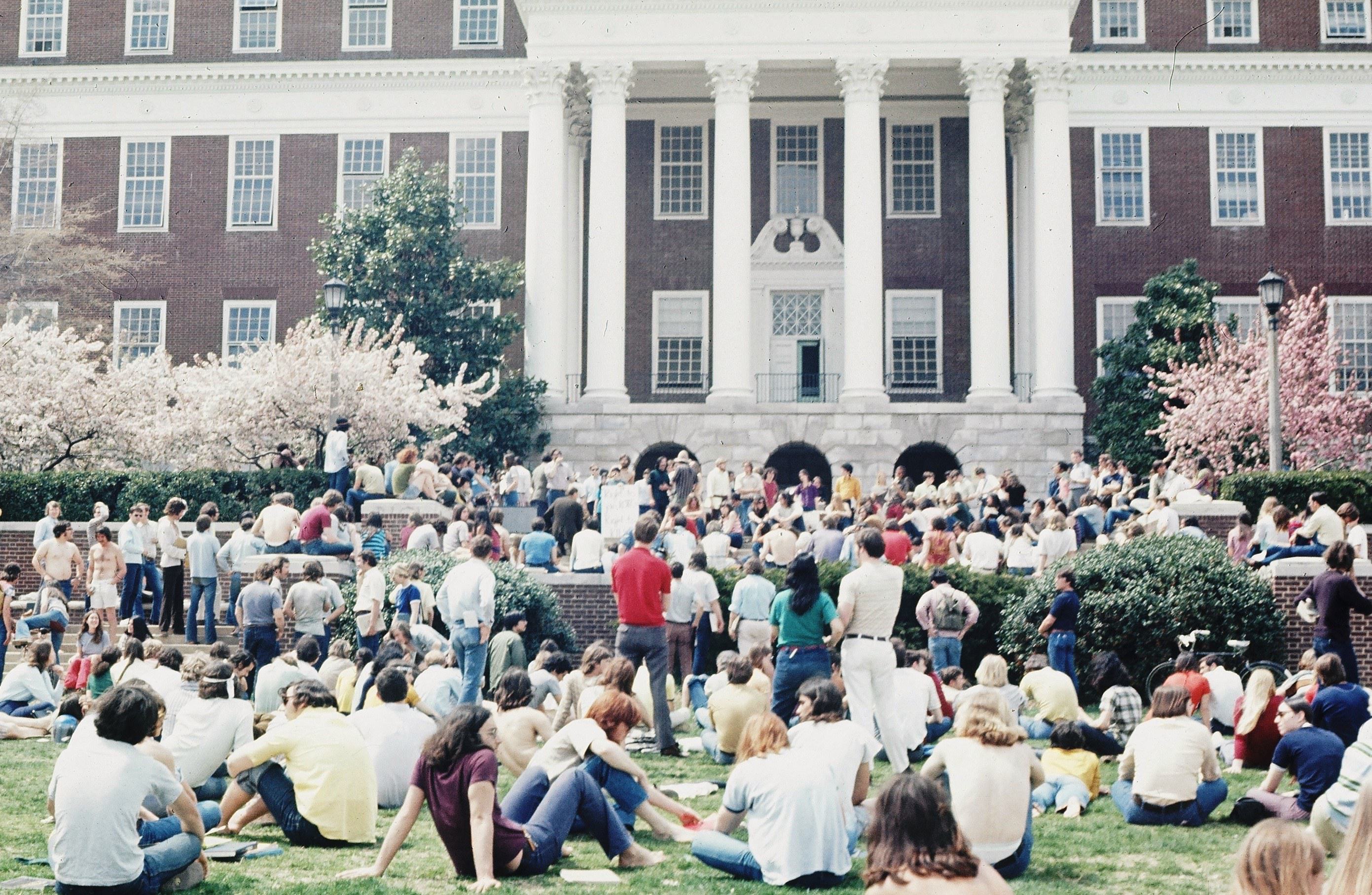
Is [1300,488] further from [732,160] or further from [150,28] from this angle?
[150,28]

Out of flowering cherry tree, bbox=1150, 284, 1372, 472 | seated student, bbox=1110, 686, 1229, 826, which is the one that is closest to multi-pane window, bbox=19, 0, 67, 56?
flowering cherry tree, bbox=1150, 284, 1372, 472

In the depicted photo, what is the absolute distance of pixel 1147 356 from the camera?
3906 centimetres

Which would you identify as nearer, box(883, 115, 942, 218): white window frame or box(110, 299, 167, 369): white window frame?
box(883, 115, 942, 218): white window frame

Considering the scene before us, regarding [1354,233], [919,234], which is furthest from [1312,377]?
[919,234]

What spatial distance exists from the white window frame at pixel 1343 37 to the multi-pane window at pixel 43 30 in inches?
1304

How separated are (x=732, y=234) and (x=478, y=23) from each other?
10.5m

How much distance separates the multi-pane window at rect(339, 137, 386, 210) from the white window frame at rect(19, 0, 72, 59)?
8.61 m

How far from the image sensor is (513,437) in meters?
37.6

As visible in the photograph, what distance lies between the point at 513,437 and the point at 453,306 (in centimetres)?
358

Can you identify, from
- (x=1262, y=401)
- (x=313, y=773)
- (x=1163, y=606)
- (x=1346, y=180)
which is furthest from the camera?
(x=1346, y=180)

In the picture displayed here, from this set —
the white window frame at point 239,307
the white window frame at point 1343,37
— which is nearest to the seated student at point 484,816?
the white window frame at point 239,307

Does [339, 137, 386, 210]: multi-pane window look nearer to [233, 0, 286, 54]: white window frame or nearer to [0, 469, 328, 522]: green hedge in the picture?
[233, 0, 286, 54]: white window frame

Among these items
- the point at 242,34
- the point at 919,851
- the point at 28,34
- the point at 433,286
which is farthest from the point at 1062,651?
the point at 28,34

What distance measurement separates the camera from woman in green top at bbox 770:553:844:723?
14.3 meters
